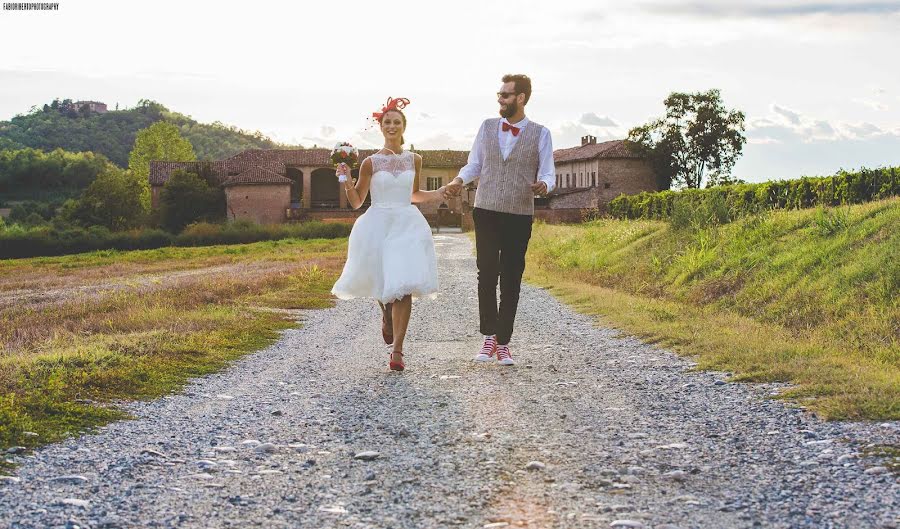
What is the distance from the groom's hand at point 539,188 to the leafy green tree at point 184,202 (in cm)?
7433

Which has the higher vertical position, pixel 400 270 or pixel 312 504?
pixel 400 270

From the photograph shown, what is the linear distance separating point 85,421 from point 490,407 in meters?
2.82

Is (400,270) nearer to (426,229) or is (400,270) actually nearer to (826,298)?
(426,229)

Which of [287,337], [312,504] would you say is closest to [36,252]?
[287,337]

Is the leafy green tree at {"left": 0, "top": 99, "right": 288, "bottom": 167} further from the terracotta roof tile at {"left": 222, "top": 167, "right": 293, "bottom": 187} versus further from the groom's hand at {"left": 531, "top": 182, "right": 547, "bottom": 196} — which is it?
the groom's hand at {"left": 531, "top": 182, "right": 547, "bottom": 196}

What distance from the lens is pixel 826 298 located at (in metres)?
12.8

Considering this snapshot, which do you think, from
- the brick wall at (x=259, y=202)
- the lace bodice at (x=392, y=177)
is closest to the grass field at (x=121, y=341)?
the lace bodice at (x=392, y=177)

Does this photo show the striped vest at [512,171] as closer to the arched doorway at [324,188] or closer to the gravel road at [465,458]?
the gravel road at [465,458]

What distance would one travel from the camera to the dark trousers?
8.58 metres

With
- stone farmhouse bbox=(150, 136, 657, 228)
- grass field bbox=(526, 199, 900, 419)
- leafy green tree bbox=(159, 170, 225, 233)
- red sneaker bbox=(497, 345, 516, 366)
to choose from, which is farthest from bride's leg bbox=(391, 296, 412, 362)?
leafy green tree bbox=(159, 170, 225, 233)

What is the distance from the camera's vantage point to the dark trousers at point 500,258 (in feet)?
28.1

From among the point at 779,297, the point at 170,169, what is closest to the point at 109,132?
the point at 170,169

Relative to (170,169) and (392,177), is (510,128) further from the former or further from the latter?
(170,169)

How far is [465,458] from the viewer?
17.0ft
